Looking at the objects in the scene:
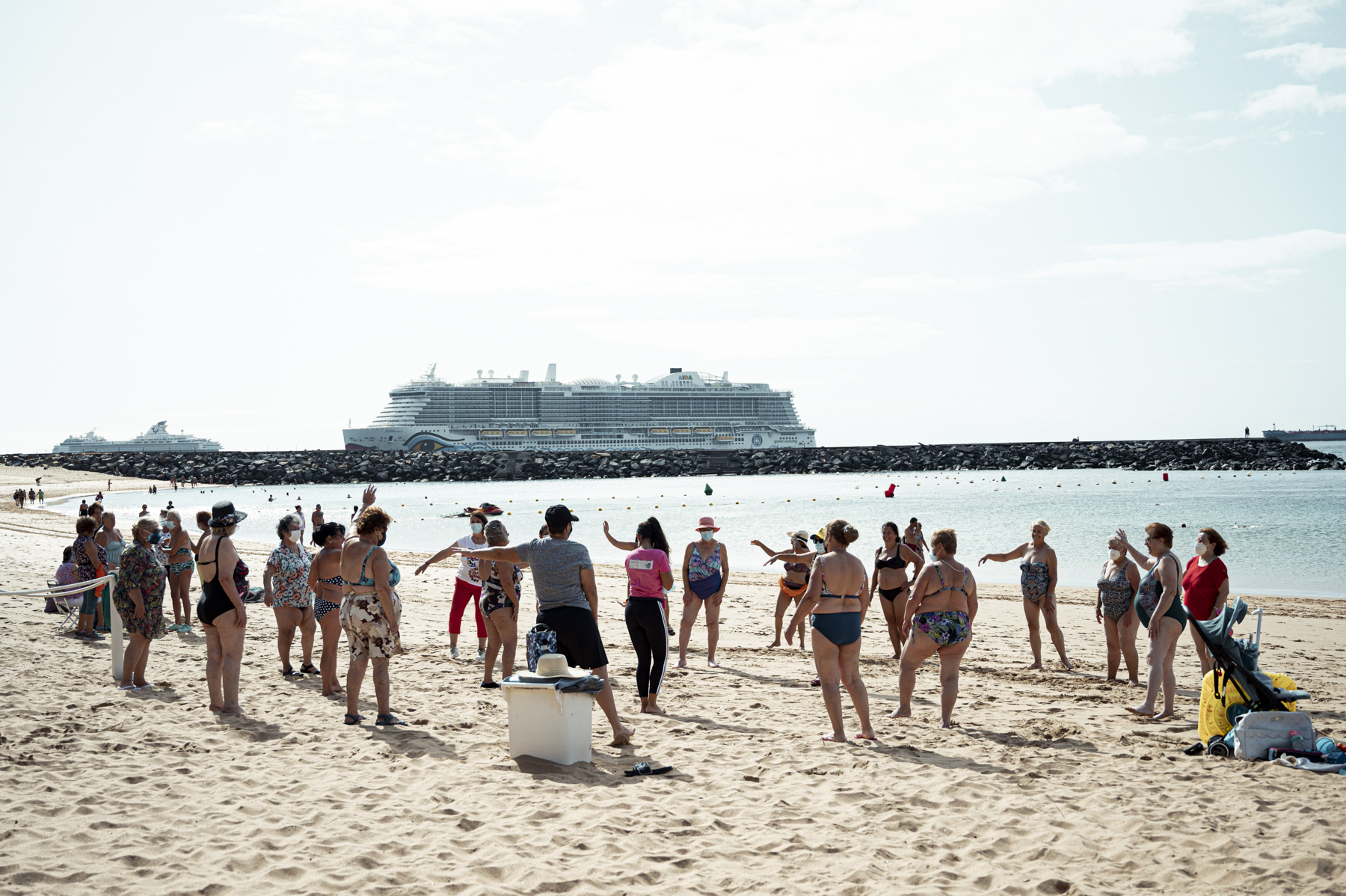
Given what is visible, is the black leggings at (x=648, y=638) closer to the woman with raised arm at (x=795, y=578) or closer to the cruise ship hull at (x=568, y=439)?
the woman with raised arm at (x=795, y=578)

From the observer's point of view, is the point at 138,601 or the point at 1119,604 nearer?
the point at 138,601

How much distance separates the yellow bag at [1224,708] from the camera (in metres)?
5.21

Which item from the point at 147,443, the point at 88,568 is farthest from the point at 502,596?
the point at 147,443

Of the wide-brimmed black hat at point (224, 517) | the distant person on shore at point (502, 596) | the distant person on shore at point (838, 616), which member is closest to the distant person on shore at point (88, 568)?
the wide-brimmed black hat at point (224, 517)

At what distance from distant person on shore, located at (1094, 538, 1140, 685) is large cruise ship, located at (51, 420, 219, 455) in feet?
406

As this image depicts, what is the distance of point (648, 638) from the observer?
6121 mm

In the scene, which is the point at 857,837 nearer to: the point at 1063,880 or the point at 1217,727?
the point at 1063,880

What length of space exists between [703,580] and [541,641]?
2.71 meters

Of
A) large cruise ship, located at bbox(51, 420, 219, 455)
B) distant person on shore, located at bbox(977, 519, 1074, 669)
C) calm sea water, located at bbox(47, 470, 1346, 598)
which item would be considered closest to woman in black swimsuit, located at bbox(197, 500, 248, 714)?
distant person on shore, located at bbox(977, 519, 1074, 669)

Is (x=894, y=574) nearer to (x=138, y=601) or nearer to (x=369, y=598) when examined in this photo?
(x=369, y=598)

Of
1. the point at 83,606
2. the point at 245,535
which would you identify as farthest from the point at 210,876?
the point at 245,535

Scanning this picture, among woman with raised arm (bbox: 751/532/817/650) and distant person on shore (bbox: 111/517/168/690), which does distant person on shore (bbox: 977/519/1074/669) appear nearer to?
woman with raised arm (bbox: 751/532/817/650)

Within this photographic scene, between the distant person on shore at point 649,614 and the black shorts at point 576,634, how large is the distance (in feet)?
2.39

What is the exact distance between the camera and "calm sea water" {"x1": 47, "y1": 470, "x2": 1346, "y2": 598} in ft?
69.1
